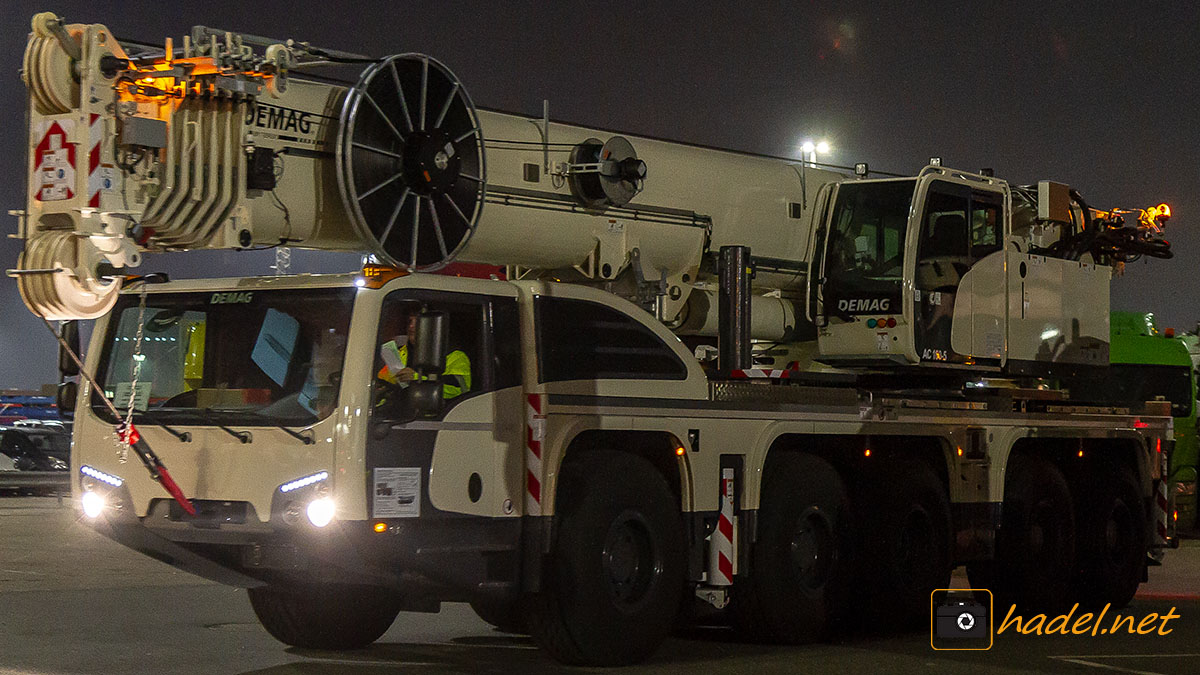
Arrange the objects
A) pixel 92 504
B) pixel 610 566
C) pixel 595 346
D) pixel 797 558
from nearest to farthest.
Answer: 1. pixel 92 504
2. pixel 610 566
3. pixel 595 346
4. pixel 797 558

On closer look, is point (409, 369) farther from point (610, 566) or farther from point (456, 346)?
point (610, 566)

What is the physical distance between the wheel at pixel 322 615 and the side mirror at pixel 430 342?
7.98 ft

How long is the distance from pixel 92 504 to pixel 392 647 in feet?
8.19

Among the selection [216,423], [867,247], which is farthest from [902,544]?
[216,423]

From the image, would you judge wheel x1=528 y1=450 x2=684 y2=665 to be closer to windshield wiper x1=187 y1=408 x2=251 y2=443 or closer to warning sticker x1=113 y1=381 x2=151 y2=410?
windshield wiper x1=187 y1=408 x2=251 y2=443

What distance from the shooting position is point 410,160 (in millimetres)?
9445

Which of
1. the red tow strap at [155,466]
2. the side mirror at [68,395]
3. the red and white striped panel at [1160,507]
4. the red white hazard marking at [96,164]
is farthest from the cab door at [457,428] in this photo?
the red and white striped panel at [1160,507]

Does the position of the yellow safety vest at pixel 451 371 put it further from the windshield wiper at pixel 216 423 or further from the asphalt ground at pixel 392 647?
the asphalt ground at pixel 392 647

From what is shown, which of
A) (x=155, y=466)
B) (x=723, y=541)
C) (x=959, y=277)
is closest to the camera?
(x=155, y=466)

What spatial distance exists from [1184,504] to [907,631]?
1270 cm

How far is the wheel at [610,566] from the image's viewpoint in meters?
9.81

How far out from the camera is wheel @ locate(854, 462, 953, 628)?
489 inches

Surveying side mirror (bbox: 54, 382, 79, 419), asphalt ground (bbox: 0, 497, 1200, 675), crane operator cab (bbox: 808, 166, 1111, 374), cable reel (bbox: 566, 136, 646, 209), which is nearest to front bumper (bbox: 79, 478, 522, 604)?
side mirror (bbox: 54, 382, 79, 419)

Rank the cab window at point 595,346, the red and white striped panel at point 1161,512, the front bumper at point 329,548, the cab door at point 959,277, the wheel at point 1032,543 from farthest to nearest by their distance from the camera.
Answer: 1. the red and white striped panel at point 1161,512
2. the wheel at point 1032,543
3. the cab door at point 959,277
4. the cab window at point 595,346
5. the front bumper at point 329,548
